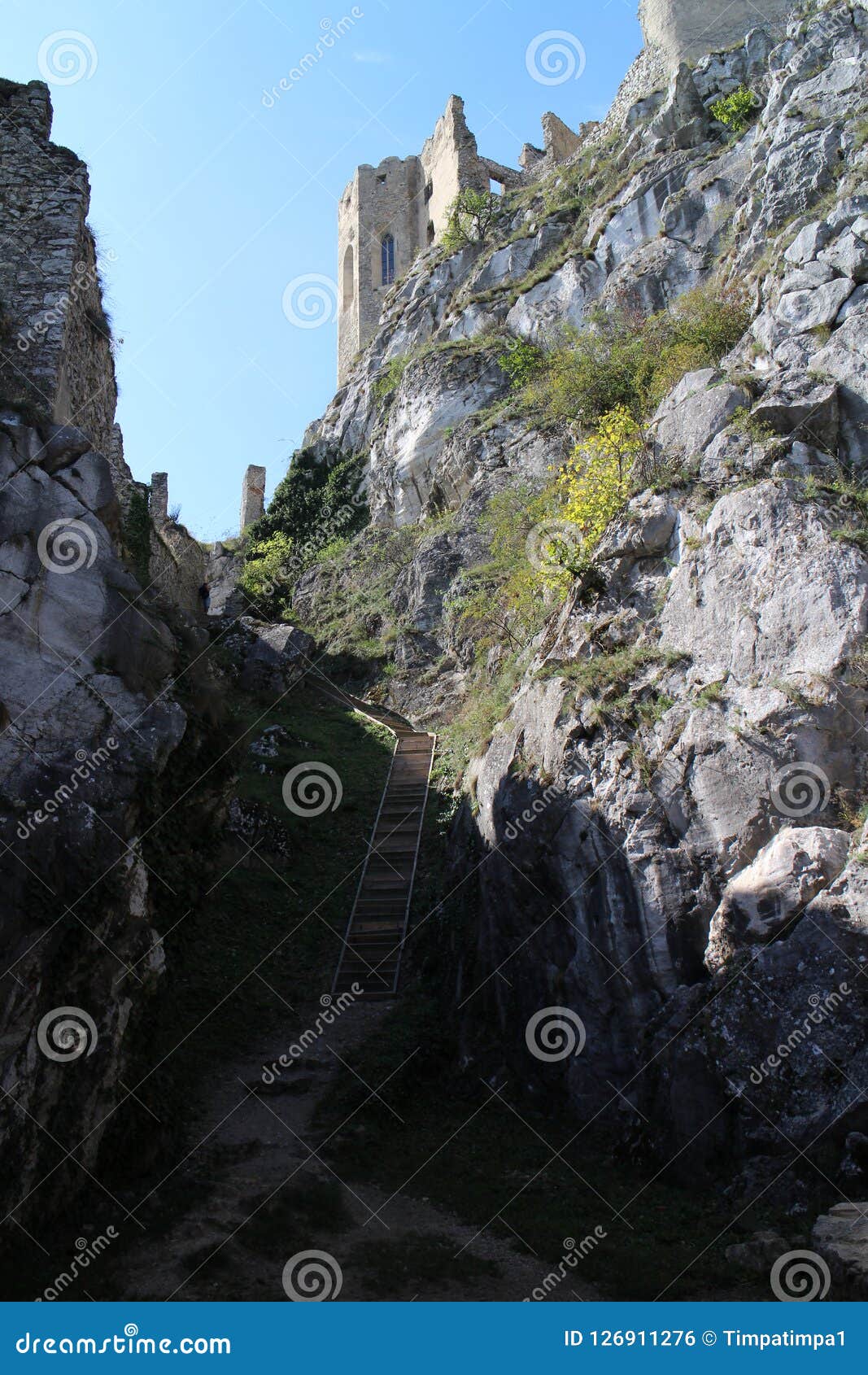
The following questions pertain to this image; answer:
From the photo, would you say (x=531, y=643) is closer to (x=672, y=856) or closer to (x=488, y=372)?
(x=672, y=856)

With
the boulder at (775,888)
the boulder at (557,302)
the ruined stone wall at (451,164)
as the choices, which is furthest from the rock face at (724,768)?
the ruined stone wall at (451,164)

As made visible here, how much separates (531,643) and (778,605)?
516 centimetres

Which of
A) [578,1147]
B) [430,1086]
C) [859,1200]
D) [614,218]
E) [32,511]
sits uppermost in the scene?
[614,218]

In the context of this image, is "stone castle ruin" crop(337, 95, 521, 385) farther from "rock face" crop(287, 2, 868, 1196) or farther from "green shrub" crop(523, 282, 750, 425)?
"rock face" crop(287, 2, 868, 1196)

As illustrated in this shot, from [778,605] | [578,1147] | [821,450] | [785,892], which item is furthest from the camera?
[821,450]

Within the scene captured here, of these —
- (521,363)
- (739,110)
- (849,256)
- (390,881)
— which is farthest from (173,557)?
(739,110)

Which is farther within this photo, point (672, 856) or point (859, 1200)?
point (672, 856)

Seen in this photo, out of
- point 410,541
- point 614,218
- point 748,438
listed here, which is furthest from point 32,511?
point 614,218

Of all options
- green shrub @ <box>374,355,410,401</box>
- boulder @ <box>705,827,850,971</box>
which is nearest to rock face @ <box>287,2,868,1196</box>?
boulder @ <box>705,827,850,971</box>

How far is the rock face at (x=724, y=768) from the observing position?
9367mm

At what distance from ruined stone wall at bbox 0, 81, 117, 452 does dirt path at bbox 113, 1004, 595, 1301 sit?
9085mm

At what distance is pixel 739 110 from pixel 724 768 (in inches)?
951

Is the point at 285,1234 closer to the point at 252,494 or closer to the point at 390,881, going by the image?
the point at 390,881

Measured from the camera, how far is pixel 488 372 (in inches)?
1130
